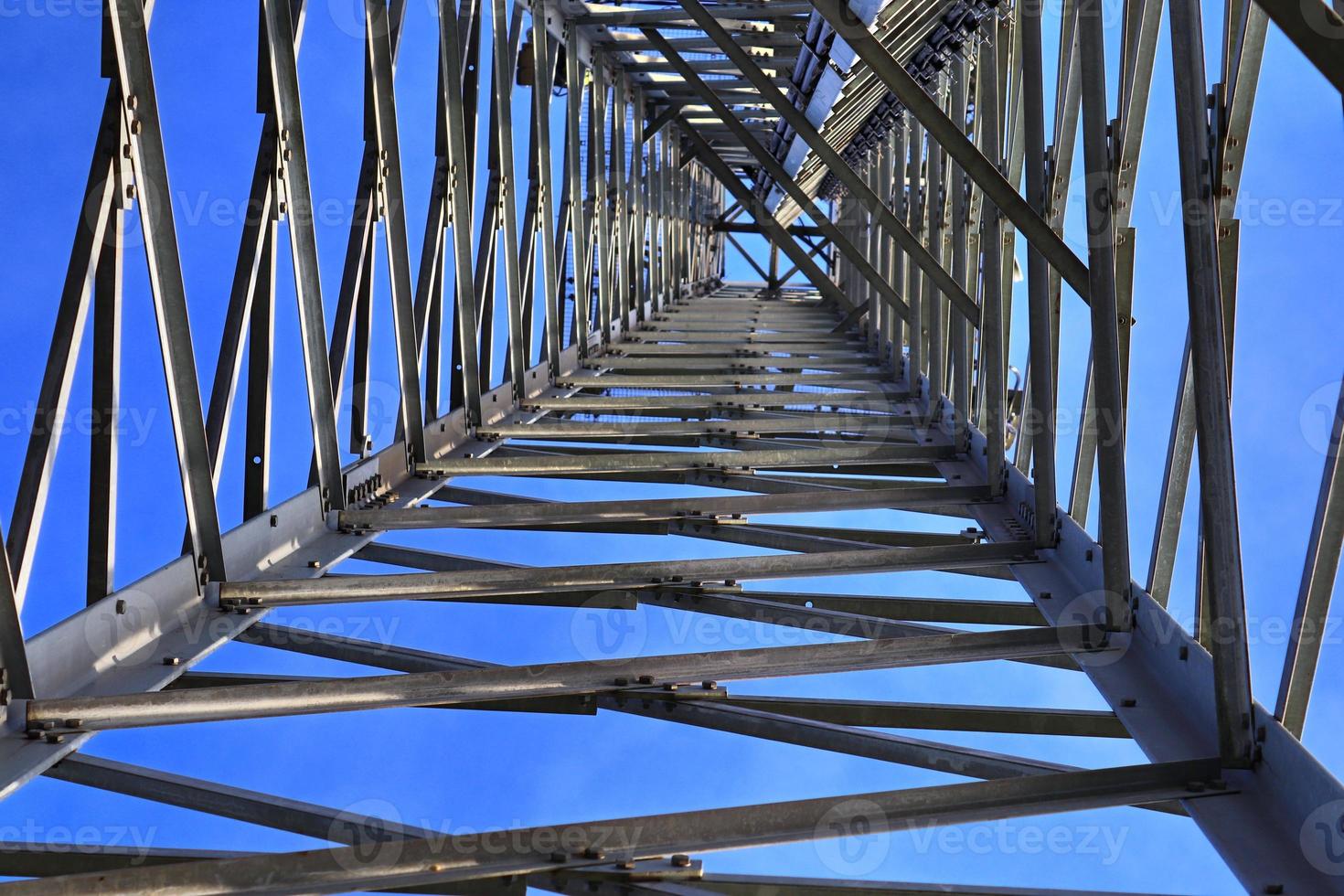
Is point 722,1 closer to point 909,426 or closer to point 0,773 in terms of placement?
point 909,426

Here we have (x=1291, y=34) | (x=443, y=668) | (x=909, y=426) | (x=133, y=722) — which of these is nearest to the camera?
(x=1291, y=34)

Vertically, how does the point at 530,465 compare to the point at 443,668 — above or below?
above

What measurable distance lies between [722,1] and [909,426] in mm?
7473

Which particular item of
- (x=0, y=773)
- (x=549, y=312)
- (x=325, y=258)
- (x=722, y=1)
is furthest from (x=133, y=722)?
(x=722, y=1)

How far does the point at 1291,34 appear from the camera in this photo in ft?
10.9

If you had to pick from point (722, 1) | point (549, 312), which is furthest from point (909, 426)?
point (722, 1)

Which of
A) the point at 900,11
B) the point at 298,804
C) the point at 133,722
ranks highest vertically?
the point at 900,11

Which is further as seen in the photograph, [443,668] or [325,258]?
[325,258]

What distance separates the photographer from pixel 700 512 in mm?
8039

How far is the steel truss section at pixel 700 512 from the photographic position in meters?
4.40

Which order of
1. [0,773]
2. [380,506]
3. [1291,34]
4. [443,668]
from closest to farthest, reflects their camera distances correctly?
[1291,34], [0,773], [443,668], [380,506]

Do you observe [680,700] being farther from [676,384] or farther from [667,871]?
[676,384]

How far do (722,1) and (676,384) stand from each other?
6.21m

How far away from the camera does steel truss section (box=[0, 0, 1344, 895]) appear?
4.40m
